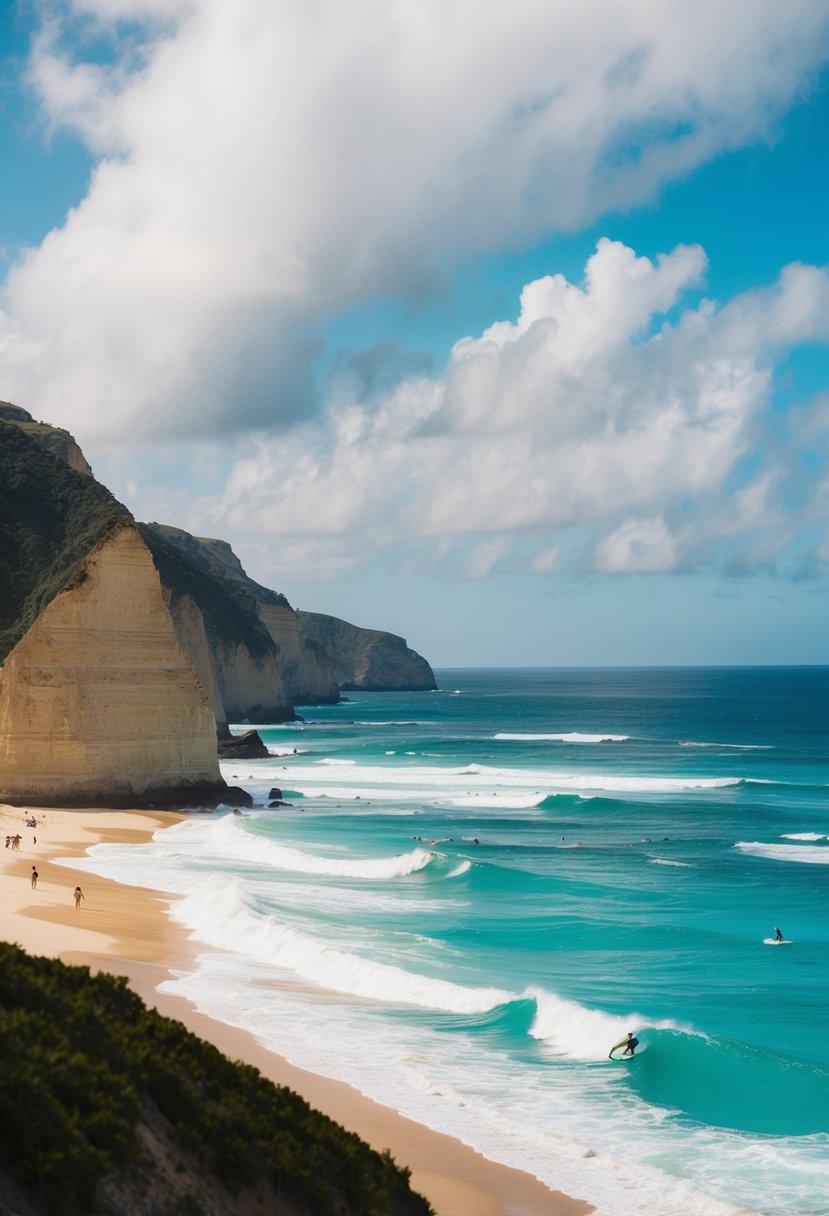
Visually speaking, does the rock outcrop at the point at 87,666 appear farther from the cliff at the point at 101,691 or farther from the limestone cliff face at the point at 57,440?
the limestone cliff face at the point at 57,440

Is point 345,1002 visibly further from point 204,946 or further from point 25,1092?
point 25,1092

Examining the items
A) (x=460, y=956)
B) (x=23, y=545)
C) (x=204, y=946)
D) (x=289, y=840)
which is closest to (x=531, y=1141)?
(x=460, y=956)

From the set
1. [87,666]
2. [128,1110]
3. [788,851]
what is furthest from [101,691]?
[128,1110]

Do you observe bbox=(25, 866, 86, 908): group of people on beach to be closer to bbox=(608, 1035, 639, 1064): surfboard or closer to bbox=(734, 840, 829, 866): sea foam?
bbox=(608, 1035, 639, 1064): surfboard

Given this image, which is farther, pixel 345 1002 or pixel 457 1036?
pixel 345 1002

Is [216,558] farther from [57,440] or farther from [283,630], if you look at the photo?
[57,440]

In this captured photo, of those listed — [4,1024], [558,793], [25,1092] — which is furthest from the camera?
[558,793]
